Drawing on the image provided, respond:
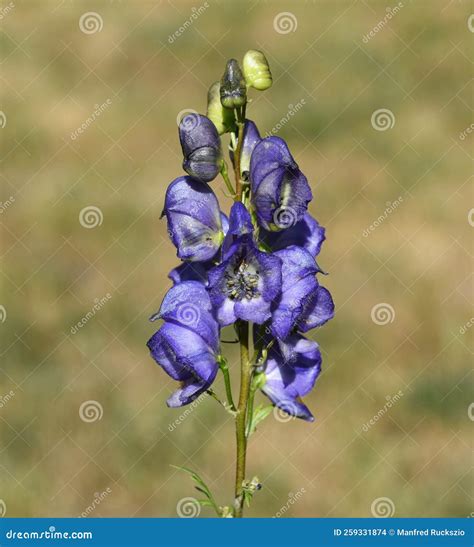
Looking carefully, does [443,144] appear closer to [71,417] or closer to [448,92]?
[448,92]

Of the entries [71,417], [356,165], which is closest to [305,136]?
[356,165]

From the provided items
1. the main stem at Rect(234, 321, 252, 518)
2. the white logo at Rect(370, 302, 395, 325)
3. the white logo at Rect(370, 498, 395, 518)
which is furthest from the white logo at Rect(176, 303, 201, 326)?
the white logo at Rect(370, 302, 395, 325)

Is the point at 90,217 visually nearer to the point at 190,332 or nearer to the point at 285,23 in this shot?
the point at 285,23

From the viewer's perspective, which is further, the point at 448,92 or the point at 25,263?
the point at 448,92

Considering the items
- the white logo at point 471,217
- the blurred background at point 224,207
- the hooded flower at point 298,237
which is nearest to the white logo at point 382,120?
the blurred background at point 224,207

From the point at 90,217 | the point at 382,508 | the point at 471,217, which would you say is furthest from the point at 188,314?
the point at 471,217

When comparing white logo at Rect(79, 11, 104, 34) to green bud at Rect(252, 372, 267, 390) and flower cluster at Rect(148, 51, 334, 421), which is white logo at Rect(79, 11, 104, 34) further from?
green bud at Rect(252, 372, 267, 390)

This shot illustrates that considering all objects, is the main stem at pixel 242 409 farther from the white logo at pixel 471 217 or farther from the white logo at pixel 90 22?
the white logo at pixel 90 22
